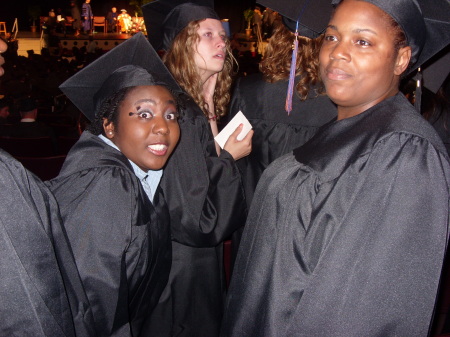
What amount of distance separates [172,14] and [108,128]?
0.98 m

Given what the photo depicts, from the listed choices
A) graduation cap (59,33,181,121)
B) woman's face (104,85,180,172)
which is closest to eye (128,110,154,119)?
woman's face (104,85,180,172)

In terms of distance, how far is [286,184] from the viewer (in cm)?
145

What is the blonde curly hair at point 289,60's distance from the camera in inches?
83.5

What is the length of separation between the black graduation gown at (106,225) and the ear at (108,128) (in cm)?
9

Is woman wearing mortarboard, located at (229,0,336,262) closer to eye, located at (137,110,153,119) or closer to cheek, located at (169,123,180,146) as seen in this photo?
cheek, located at (169,123,180,146)

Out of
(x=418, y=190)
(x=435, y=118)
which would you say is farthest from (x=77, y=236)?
(x=435, y=118)

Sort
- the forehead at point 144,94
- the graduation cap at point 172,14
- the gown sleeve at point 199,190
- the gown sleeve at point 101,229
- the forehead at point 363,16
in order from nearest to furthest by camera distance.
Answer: the forehead at point 363,16 < the gown sleeve at point 101,229 < the forehead at point 144,94 < the gown sleeve at point 199,190 < the graduation cap at point 172,14

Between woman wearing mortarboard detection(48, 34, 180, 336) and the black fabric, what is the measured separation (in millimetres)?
555

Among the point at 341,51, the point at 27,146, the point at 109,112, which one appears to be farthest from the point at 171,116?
the point at 27,146

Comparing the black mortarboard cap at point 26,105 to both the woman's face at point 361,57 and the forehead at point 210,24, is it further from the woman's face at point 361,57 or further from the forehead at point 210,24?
the woman's face at point 361,57

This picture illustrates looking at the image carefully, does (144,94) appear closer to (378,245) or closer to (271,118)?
(271,118)

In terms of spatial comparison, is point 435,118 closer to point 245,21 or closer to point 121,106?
point 121,106

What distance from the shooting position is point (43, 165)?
3471 millimetres

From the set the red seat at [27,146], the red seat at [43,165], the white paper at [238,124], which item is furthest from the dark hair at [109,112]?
the red seat at [27,146]
